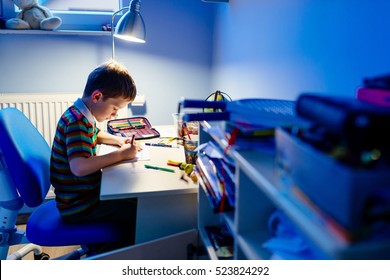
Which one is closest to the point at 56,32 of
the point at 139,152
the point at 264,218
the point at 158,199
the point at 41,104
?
the point at 41,104

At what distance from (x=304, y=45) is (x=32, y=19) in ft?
5.21

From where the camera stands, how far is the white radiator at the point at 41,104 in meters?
2.12

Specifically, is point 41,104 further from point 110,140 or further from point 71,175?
point 71,175

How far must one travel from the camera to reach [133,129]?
1.83m

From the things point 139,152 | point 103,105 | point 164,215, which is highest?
point 103,105

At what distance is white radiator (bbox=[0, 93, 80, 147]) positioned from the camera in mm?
2115

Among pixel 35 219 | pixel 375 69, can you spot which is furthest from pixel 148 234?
pixel 375 69

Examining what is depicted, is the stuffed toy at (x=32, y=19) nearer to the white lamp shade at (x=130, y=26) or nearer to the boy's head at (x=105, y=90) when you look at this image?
the white lamp shade at (x=130, y=26)

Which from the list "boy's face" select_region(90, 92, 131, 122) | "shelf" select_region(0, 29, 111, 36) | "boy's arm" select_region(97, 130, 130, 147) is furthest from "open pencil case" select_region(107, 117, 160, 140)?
"shelf" select_region(0, 29, 111, 36)

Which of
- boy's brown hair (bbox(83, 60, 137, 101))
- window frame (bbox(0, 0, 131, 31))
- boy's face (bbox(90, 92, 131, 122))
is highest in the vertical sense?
window frame (bbox(0, 0, 131, 31))

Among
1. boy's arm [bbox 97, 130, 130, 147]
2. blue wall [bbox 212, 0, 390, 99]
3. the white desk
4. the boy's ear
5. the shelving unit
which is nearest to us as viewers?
the shelving unit

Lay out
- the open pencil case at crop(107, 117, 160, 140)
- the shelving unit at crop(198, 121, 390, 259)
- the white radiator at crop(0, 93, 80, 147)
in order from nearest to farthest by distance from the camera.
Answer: the shelving unit at crop(198, 121, 390, 259) < the open pencil case at crop(107, 117, 160, 140) < the white radiator at crop(0, 93, 80, 147)

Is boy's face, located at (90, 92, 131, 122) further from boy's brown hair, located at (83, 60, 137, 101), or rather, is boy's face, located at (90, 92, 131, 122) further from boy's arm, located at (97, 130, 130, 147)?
boy's arm, located at (97, 130, 130, 147)

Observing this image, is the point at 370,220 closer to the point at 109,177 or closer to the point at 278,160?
the point at 278,160
